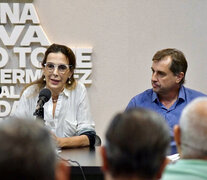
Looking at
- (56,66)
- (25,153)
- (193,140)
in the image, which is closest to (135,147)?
(25,153)

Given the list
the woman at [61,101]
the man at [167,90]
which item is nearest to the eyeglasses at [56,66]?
the woman at [61,101]

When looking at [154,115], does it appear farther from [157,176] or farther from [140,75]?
[140,75]

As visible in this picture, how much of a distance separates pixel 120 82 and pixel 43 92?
214 cm

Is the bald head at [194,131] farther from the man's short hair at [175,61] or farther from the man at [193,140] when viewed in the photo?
the man's short hair at [175,61]

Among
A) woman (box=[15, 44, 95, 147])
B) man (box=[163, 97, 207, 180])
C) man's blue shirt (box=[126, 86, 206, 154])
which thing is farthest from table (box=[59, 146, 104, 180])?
man (box=[163, 97, 207, 180])

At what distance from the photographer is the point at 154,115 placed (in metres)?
1.18

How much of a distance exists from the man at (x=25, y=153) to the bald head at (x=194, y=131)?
0.65 m

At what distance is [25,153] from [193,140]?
0.74m

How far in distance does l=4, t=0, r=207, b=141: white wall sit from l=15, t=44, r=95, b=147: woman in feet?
3.82

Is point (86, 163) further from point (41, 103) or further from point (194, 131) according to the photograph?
point (194, 131)

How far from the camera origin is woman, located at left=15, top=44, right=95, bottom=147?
336 centimetres

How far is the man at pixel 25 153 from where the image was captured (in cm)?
92

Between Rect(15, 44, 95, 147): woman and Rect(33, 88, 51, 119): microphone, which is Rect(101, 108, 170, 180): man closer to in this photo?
Rect(33, 88, 51, 119): microphone

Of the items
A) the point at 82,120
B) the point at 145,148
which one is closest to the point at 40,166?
the point at 145,148
